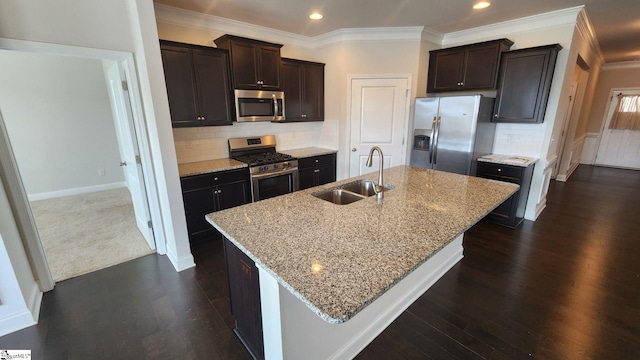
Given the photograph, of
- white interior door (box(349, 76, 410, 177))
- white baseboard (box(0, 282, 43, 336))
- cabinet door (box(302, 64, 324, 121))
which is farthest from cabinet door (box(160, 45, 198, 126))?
white interior door (box(349, 76, 410, 177))

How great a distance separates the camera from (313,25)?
3.62 m

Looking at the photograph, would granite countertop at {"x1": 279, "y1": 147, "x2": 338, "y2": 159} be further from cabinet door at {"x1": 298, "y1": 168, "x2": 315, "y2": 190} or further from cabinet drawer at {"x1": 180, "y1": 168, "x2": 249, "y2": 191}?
cabinet drawer at {"x1": 180, "y1": 168, "x2": 249, "y2": 191}

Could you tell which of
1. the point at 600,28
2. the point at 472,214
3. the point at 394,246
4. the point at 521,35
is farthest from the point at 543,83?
the point at 394,246

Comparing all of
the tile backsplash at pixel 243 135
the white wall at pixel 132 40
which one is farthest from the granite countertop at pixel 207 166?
the white wall at pixel 132 40

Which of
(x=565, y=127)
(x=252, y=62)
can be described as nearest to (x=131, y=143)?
(x=252, y=62)

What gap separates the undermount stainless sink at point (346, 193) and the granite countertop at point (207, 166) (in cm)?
150

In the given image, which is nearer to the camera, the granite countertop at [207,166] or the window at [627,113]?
the granite countertop at [207,166]

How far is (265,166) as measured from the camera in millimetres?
3480

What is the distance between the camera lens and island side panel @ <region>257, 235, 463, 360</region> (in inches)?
50.4

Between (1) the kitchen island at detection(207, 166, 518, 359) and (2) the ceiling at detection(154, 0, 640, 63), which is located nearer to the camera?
(1) the kitchen island at detection(207, 166, 518, 359)

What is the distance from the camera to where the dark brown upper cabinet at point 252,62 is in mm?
3213

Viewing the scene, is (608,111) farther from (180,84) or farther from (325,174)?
(180,84)

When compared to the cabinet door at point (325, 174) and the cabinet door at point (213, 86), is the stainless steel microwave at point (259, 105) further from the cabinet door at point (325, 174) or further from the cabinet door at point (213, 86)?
the cabinet door at point (325, 174)

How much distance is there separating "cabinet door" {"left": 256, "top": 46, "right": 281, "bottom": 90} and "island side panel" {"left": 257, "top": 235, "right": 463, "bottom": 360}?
2860 millimetres
